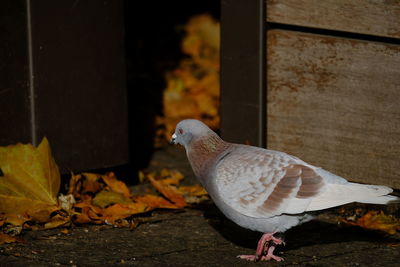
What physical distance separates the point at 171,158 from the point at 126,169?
0.72 m

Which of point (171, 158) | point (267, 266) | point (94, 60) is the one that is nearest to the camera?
point (267, 266)

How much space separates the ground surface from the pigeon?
214 mm

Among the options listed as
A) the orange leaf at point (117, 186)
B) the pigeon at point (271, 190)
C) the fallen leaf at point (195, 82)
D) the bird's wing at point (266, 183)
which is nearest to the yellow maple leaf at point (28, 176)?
the orange leaf at point (117, 186)

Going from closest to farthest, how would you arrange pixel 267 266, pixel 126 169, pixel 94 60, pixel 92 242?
pixel 267 266, pixel 92 242, pixel 94 60, pixel 126 169

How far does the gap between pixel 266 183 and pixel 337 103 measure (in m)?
0.94

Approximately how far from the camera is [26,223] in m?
4.52

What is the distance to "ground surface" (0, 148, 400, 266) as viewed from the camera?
397cm

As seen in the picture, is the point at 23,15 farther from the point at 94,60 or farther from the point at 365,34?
the point at 365,34

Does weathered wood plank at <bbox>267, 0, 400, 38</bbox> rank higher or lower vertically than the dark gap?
higher

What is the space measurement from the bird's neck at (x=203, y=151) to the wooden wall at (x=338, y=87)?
78 centimetres

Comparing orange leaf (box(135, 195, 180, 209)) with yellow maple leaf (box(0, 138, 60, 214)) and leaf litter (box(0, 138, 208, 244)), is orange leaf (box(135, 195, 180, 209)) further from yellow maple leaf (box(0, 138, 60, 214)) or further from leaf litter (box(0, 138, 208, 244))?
yellow maple leaf (box(0, 138, 60, 214))

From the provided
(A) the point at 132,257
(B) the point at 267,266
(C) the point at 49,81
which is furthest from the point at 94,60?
(B) the point at 267,266

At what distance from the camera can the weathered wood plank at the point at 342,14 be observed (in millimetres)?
4391

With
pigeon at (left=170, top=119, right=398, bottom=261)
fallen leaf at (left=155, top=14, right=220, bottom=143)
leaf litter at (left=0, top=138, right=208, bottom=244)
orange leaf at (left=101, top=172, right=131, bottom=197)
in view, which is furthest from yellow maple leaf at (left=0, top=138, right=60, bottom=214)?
fallen leaf at (left=155, top=14, right=220, bottom=143)
